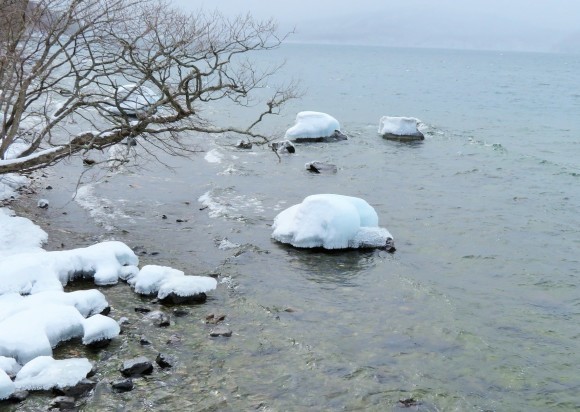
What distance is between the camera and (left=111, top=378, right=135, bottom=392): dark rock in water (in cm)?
827

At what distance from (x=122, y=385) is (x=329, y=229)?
7273mm

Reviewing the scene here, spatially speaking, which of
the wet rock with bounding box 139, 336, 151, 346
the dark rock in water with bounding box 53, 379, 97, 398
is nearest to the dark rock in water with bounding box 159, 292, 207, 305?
the wet rock with bounding box 139, 336, 151, 346

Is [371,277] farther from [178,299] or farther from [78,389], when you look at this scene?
[78,389]

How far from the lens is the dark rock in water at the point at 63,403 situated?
7738 mm

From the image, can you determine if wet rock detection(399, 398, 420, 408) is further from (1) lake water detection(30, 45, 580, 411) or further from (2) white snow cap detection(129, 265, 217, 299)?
(2) white snow cap detection(129, 265, 217, 299)

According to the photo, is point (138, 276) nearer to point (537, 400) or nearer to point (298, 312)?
point (298, 312)

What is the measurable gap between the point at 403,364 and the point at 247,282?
163 inches

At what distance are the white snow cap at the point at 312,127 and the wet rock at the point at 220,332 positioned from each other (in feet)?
65.3

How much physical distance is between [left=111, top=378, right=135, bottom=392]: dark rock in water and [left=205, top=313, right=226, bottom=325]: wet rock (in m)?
2.43

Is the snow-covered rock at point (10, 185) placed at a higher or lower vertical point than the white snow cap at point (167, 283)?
higher

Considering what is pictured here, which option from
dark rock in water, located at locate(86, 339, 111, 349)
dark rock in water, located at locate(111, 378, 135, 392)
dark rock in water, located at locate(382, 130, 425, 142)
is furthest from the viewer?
dark rock in water, located at locate(382, 130, 425, 142)

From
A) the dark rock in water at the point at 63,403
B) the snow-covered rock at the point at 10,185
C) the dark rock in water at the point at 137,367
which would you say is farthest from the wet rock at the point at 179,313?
the snow-covered rock at the point at 10,185

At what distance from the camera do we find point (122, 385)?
8281 mm

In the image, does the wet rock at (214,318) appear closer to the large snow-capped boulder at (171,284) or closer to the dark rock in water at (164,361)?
the large snow-capped boulder at (171,284)
